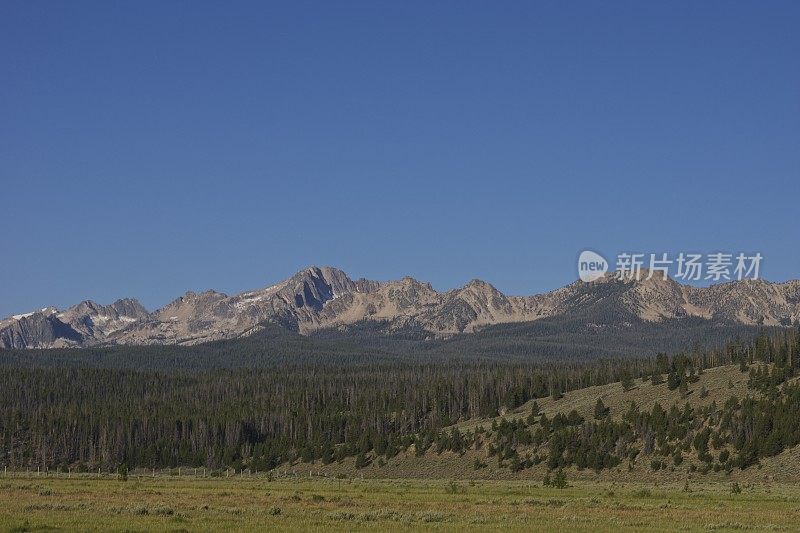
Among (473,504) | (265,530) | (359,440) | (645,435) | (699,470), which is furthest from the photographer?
(359,440)

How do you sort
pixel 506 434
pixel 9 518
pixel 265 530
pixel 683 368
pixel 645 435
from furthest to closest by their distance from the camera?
pixel 683 368
pixel 506 434
pixel 645 435
pixel 9 518
pixel 265 530

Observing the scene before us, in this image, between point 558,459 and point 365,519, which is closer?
point 365,519

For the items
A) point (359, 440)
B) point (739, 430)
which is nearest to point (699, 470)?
point (739, 430)

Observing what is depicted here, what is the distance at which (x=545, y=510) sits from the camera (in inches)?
2409

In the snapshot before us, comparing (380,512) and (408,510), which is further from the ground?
(380,512)

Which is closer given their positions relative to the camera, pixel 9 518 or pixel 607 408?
pixel 9 518

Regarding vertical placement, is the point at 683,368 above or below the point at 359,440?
above

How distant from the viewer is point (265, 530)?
47.4 meters

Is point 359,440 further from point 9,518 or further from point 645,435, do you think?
point 9,518

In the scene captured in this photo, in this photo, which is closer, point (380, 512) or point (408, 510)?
point (380, 512)

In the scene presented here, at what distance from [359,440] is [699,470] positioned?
79446 mm

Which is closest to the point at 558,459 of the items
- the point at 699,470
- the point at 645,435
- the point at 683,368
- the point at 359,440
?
the point at 645,435

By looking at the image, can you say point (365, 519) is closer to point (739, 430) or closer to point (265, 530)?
point (265, 530)

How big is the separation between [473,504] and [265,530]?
2292 cm
